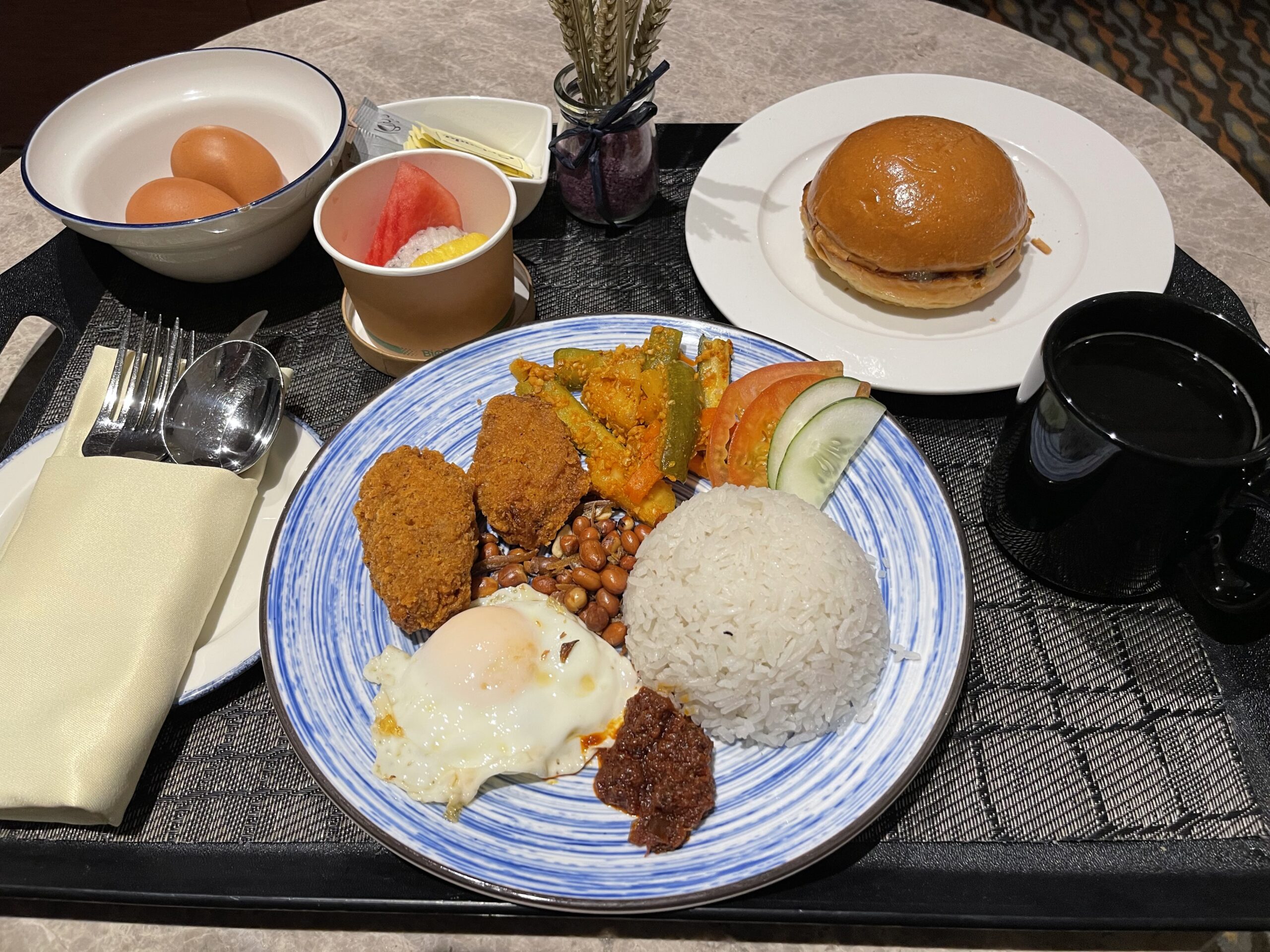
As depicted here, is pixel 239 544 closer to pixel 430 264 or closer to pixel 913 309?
pixel 430 264

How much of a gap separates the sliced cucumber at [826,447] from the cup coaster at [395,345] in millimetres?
840

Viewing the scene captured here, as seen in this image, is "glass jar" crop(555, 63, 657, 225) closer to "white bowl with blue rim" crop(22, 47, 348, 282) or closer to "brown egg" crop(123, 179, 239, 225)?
"white bowl with blue rim" crop(22, 47, 348, 282)

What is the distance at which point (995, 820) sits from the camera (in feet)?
4.99

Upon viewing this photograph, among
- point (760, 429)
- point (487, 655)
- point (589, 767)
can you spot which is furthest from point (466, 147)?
point (589, 767)

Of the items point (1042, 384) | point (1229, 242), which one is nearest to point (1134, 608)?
point (1042, 384)

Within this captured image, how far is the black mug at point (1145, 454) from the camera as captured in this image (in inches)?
58.5

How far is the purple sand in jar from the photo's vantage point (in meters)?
2.36

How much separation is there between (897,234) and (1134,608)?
107cm

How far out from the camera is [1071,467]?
1.55 m

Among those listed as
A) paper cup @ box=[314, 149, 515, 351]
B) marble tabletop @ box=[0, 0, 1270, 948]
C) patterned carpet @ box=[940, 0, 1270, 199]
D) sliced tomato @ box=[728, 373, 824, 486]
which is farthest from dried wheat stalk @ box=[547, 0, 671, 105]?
patterned carpet @ box=[940, 0, 1270, 199]

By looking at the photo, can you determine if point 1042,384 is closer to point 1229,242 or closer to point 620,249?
point 620,249

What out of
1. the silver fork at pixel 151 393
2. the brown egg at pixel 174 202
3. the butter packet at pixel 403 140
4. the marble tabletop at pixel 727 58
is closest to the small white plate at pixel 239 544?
the silver fork at pixel 151 393

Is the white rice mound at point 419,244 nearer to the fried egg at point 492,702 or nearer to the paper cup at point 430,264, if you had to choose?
the paper cup at point 430,264

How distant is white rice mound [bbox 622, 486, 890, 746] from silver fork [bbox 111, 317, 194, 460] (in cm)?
123
